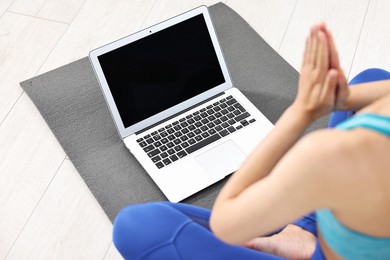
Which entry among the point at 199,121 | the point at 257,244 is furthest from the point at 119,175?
the point at 257,244

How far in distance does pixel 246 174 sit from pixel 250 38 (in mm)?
1131

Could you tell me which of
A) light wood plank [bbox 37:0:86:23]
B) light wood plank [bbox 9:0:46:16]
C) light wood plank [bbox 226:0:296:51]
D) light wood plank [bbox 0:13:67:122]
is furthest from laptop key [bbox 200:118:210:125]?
A: light wood plank [bbox 9:0:46:16]

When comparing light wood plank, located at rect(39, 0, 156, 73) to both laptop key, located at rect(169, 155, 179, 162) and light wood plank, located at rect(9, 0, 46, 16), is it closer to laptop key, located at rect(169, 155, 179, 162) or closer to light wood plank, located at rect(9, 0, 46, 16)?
light wood plank, located at rect(9, 0, 46, 16)

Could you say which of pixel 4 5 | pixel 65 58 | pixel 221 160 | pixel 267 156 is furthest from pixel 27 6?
pixel 267 156

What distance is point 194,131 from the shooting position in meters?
1.58

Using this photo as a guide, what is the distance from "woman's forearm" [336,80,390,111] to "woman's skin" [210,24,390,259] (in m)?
0.16

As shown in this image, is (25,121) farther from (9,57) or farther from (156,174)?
(156,174)

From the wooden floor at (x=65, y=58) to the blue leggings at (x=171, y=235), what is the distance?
1.23 feet

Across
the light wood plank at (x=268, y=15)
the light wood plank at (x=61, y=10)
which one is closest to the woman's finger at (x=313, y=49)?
the light wood plank at (x=268, y=15)

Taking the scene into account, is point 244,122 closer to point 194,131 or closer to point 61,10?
point 194,131

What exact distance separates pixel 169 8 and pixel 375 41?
29.5 inches

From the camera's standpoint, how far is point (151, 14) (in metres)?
2.08

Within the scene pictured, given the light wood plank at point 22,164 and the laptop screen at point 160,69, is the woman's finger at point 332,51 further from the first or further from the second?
the light wood plank at point 22,164

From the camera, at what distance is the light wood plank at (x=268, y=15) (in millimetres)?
2025
